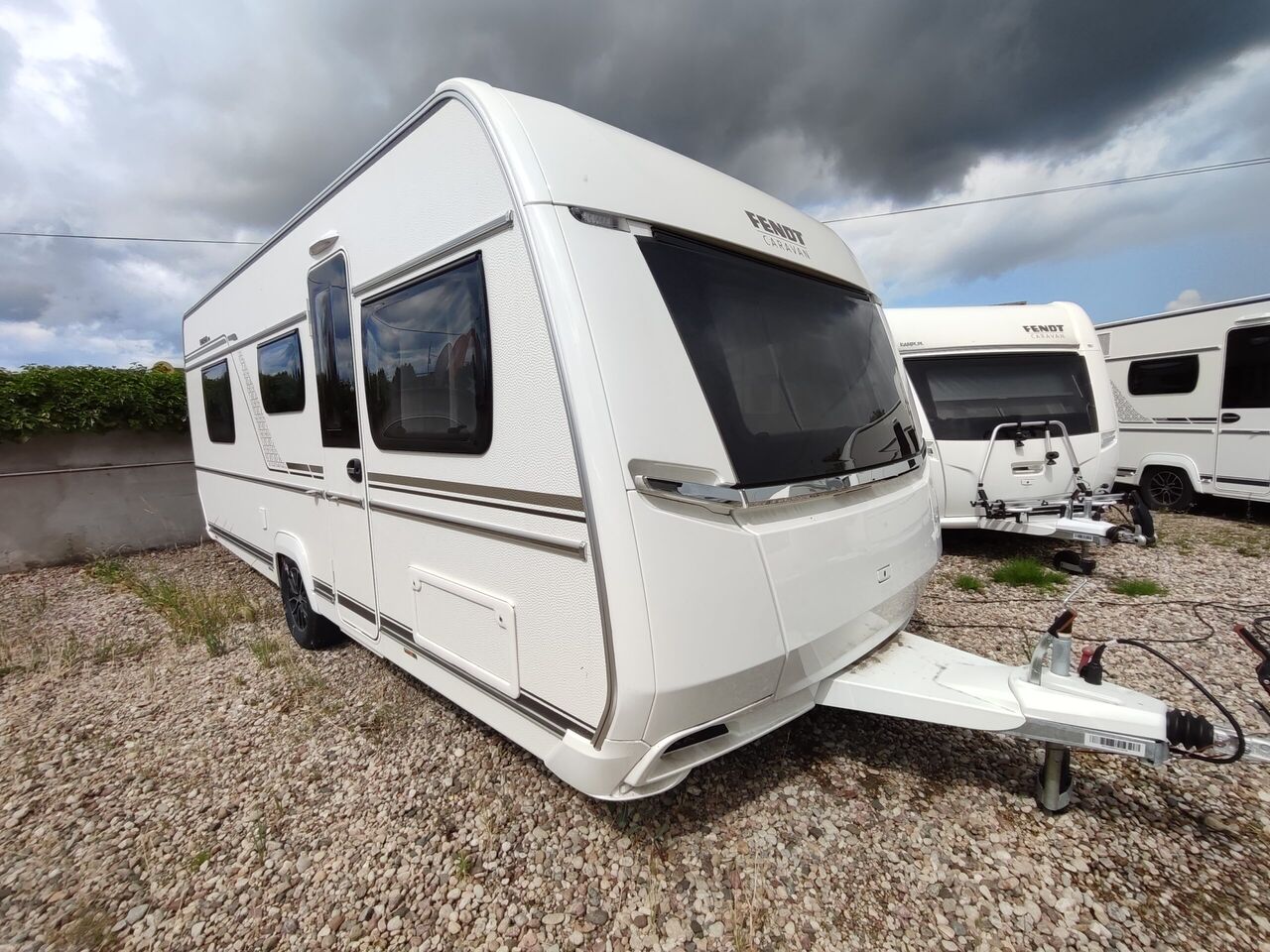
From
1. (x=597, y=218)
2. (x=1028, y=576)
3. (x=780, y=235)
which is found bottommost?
(x=1028, y=576)

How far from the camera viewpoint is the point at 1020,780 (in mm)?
2562

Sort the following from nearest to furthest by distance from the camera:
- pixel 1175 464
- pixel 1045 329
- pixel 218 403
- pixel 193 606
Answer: pixel 193 606 < pixel 218 403 < pixel 1045 329 < pixel 1175 464

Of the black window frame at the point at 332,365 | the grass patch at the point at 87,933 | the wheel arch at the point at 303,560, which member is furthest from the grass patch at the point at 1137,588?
the grass patch at the point at 87,933

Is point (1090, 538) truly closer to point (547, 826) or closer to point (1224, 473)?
point (1224, 473)

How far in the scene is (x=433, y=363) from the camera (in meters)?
2.41

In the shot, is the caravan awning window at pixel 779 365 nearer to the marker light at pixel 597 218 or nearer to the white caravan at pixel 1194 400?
the marker light at pixel 597 218

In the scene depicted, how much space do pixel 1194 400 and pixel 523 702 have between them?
961 cm

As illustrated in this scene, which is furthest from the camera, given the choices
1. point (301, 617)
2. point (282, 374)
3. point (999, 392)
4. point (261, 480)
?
point (999, 392)

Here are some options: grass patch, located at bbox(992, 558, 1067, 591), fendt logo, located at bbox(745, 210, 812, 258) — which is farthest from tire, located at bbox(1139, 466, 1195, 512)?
fendt logo, located at bbox(745, 210, 812, 258)

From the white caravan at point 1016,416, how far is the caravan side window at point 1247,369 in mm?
2561

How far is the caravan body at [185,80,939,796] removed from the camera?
179cm

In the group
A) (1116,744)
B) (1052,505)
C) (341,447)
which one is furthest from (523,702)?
(1052,505)

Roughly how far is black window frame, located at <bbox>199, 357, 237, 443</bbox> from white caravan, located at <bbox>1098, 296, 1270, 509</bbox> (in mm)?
10702

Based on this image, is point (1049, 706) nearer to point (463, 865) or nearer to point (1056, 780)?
point (1056, 780)
